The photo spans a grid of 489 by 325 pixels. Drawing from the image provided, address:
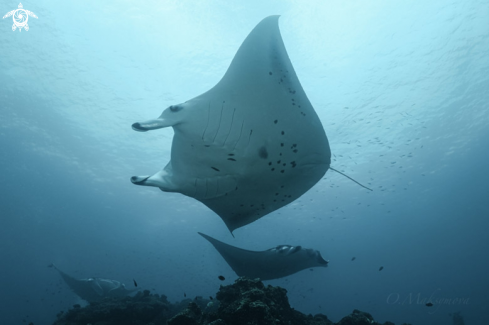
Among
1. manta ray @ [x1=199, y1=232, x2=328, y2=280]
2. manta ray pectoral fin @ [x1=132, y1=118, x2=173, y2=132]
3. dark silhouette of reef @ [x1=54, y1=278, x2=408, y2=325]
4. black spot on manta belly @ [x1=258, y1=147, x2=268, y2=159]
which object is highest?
black spot on manta belly @ [x1=258, y1=147, x2=268, y2=159]

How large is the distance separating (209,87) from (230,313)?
429 inches

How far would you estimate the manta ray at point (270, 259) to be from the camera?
6203mm

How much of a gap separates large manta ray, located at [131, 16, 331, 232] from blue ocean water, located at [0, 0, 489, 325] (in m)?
8.19

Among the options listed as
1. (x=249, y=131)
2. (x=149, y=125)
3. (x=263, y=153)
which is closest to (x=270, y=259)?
(x=263, y=153)

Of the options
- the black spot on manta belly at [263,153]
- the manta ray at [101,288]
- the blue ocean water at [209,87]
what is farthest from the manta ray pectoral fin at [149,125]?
the manta ray at [101,288]

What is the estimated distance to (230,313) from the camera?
143 inches

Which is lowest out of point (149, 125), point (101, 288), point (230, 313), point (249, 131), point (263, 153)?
point (230, 313)

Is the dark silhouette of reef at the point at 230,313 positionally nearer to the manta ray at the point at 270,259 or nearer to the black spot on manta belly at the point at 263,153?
the manta ray at the point at 270,259

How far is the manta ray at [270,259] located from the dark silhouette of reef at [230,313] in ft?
3.47

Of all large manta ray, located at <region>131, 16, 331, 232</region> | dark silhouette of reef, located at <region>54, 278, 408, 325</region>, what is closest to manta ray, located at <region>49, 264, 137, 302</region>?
dark silhouette of reef, located at <region>54, 278, 408, 325</region>

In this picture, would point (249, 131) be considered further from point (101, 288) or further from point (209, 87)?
point (101, 288)

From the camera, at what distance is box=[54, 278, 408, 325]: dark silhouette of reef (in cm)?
355

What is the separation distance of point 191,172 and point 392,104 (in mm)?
15061

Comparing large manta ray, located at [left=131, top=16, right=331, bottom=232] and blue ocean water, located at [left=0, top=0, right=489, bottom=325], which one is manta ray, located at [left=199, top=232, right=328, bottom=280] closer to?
large manta ray, located at [left=131, top=16, right=331, bottom=232]
